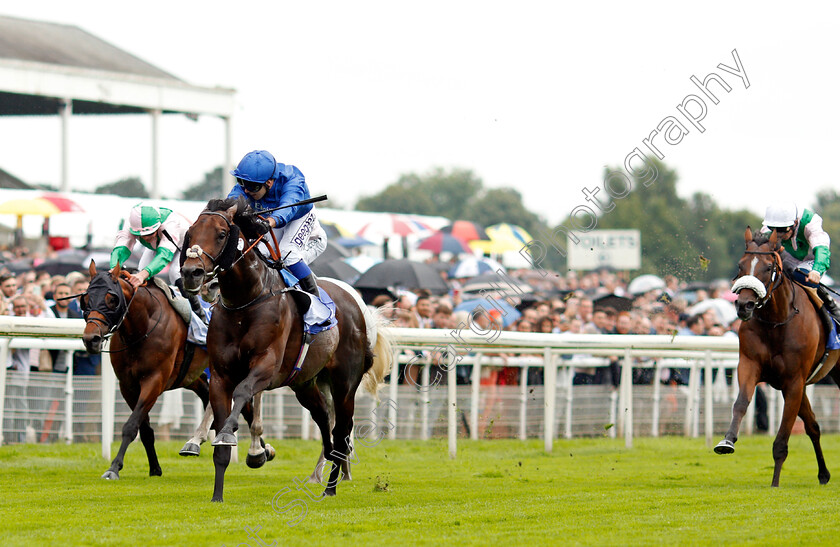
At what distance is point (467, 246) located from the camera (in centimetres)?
2041

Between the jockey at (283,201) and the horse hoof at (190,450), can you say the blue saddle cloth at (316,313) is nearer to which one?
the jockey at (283,201)

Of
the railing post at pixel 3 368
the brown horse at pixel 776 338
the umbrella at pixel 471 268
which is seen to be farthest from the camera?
the umbrella at pixel 471 268

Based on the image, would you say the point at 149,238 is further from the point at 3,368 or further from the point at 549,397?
the point at 549,397

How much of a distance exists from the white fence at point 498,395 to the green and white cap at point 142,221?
3.43 feet

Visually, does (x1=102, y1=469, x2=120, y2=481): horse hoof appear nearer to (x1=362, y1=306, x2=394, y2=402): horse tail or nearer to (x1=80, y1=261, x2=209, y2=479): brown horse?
(x1=80, y1=261, x2=209, y2=479): brown horse

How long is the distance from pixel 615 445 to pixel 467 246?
8950 mm

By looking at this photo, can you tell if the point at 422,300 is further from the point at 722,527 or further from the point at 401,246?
the point at 401,246

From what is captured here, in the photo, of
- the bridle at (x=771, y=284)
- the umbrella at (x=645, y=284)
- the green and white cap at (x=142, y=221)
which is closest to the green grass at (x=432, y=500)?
the bridle at (x=771, y=284)

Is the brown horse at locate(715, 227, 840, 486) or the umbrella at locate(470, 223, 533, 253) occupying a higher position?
Answer: the umbrella at locate(470, 223, 533, 253)

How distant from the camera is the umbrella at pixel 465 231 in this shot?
21.2 metres

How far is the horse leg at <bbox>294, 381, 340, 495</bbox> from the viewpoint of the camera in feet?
25.2

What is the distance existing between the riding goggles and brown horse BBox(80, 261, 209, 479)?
5.35 ft

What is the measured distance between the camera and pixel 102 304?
7.89 metres

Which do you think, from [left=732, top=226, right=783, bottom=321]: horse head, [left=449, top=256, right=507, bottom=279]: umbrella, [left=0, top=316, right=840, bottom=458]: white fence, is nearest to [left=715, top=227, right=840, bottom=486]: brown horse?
[left=732, top=226, right=783, bottom=321]: horse head
